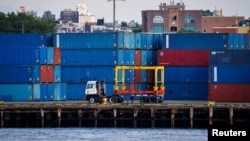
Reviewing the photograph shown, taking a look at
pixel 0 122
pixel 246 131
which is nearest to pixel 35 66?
pixel 0 122

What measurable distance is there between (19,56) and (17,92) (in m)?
3.64

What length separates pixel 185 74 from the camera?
93.2 m

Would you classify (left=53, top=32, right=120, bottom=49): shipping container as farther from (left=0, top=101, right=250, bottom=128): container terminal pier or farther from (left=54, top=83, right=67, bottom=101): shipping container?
(left=0, top=101, right=250, bottom=128): container terminal pier

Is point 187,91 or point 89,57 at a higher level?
point 89,57

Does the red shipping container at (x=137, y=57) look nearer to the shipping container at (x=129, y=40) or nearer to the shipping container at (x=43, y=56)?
the shipping container at (x=129, y=40)

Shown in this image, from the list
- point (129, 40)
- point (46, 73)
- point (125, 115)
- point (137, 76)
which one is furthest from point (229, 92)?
point (46, 73)

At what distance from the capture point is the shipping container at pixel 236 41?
95.2 m

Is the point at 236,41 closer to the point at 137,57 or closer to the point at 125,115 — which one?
the point at 137,57

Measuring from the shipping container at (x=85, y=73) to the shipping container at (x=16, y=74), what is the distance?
173 inches

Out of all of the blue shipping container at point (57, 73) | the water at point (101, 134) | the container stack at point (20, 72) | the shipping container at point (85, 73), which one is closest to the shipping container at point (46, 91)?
the container stack at point (20, 72)

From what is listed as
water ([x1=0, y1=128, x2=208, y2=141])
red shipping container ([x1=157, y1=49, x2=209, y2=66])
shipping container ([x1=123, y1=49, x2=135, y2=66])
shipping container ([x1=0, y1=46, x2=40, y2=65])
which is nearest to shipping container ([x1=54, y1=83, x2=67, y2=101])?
shipping container ([x1=0, y1=46, x2=40, y2=65])

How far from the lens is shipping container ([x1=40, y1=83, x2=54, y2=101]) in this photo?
304ft

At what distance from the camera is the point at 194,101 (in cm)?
9331

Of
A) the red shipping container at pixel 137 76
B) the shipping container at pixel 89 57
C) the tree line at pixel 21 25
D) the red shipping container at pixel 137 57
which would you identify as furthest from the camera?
the tree line at pixel 21 25
